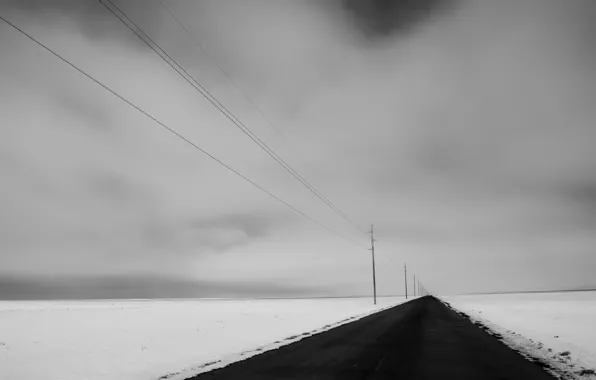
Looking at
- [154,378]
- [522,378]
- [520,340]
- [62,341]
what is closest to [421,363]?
[522,378]

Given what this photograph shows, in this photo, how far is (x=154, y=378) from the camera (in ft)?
31.7

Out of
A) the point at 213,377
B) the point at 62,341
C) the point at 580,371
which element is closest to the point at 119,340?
the point at 62,341

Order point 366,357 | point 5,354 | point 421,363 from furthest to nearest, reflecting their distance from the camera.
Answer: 1. point 5,354
2. point 366,357
3. point 421,363

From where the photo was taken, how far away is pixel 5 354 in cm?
1416

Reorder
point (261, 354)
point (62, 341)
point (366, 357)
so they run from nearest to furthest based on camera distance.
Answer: point (366, 357), point (261, 354), point (62, 341)

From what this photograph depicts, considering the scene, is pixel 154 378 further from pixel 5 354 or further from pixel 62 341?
pixel 62 341

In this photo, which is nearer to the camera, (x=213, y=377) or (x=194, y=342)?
(x=213, y=377)

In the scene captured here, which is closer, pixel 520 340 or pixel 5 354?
pixel 5 354

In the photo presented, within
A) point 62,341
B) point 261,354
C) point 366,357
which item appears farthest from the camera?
point 62,341

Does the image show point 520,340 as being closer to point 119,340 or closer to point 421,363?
point 421,363

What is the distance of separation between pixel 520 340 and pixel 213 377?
47.7ft

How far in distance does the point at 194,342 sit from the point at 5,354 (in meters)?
7.18

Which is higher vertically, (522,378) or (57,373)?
(522,378)

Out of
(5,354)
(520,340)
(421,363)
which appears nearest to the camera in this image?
(421,363)
